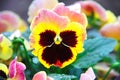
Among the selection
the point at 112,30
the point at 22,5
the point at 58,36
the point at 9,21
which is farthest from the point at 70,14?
the point at 22,5

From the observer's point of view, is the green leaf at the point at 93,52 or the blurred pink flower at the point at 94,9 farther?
the blurred pink flower at the point at 94,9

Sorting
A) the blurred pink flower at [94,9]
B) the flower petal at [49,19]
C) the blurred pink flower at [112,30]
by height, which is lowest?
the flower petal at [49,19]

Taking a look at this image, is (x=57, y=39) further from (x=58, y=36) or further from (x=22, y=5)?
(x=22, y=5)

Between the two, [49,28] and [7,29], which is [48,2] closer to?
[49,28]

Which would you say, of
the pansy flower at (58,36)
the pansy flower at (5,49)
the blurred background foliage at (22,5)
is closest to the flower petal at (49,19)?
the pansy flower at (58,36)

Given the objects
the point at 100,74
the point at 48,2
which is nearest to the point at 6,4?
the point at 100,74

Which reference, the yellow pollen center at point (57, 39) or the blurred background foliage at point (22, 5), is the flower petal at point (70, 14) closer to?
the yellow pollen center at point (57, 39)
